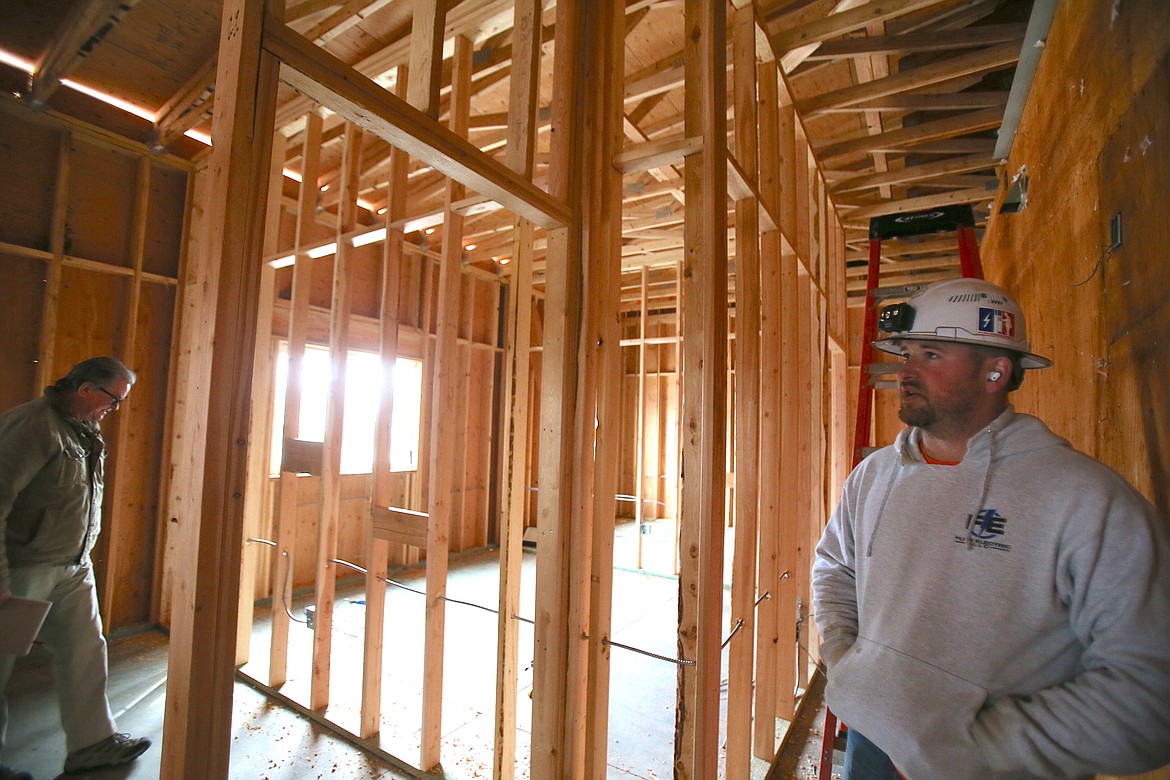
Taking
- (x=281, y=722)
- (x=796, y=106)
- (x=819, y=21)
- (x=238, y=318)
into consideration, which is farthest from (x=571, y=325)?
(x=281, y=722)

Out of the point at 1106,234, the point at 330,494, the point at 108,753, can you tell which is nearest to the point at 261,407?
the point at 330,494

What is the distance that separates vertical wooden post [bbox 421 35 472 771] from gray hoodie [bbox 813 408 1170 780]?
1.59 meters

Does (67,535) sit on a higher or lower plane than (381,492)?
lower

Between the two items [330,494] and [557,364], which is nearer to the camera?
[557,364]

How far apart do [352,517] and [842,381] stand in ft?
15.6

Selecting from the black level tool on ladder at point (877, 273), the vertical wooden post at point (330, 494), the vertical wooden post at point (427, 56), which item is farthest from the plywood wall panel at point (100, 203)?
the black level tool on ladder at point (877, 273)

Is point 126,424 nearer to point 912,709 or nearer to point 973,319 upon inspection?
point 912,709

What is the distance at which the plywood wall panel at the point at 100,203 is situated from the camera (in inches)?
133

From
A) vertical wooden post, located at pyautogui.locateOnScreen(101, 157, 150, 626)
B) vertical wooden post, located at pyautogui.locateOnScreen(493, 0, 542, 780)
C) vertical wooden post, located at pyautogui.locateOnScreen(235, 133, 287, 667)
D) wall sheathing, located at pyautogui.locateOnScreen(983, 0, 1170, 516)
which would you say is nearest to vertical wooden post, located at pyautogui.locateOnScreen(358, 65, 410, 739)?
vertical wooden post, located at pyautogui.locateOnScreen(493, 0, 542, 780)

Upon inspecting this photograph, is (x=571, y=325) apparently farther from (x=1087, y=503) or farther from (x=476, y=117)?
(x=476, y=117)

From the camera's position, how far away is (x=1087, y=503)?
0.95 metres

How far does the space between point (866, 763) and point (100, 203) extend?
16.4 feet

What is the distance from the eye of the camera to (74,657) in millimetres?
2252

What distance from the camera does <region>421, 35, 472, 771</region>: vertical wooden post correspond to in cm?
229
